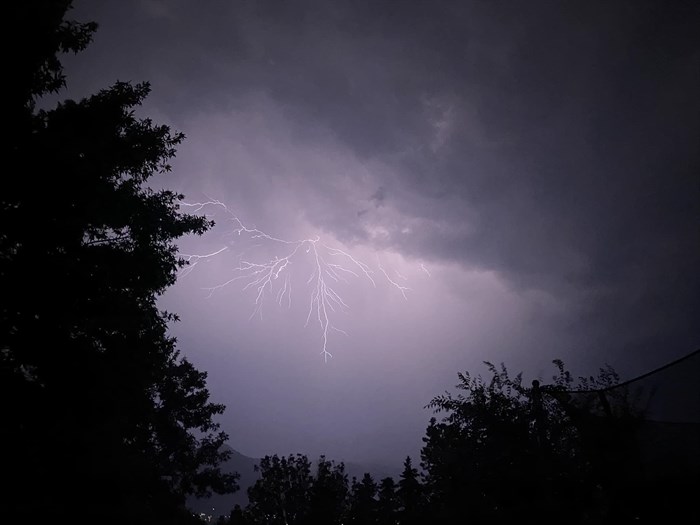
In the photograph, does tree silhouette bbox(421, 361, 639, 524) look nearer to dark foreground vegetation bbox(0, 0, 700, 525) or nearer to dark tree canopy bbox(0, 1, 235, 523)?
dark foreground vegetation bbox(0, 0, 700, 525)

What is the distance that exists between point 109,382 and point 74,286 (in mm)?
2133

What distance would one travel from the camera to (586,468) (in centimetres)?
569

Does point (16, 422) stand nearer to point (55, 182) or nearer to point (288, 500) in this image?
point (55, 182)

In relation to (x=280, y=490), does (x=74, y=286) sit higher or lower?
lower

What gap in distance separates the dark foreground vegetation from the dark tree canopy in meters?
0.03

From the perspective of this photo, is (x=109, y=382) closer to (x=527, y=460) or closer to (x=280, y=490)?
(x=527, y=460)

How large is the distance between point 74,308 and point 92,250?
1367mm

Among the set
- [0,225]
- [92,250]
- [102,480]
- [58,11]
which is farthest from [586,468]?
[58,11]

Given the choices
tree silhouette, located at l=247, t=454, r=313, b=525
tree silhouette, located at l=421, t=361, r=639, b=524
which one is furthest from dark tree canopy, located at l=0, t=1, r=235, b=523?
tree silhouette, located at l=247, t=454, r=313, b=525

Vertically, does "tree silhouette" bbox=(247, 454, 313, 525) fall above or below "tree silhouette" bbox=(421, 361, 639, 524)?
above

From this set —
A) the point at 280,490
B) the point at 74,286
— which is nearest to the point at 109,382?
the point at 74,286

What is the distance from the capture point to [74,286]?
641 centimetres

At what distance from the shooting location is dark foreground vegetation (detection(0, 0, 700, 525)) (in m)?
4.71

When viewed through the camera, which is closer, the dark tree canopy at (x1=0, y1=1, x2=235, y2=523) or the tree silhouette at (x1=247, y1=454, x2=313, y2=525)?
the dark tree canopy at (x1=0, y1=1, x2=235, y2=523)
